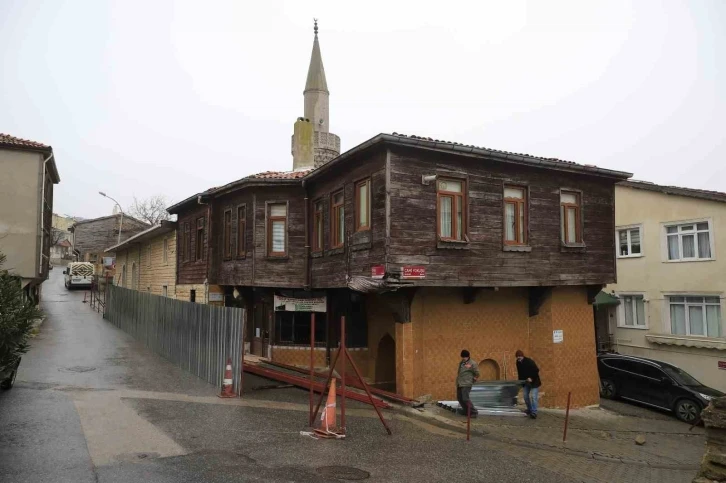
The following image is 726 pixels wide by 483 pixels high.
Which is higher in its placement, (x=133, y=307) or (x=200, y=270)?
(x=200, y=270)

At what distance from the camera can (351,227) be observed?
14.8m

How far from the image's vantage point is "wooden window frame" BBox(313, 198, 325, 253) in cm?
1680

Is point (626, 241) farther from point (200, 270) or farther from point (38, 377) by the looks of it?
point (38, 377)

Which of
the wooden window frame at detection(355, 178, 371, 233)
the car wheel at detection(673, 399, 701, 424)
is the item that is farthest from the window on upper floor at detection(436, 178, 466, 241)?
the car wheel at detection(673, 399, 701, 424)

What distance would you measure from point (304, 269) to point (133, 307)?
1140cm

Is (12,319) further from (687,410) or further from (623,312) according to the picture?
(623,312)

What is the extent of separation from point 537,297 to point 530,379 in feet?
10.1

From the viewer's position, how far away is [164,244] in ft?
92.3

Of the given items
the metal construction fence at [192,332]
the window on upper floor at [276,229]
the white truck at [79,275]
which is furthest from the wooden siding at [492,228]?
the white truck at [79,275]

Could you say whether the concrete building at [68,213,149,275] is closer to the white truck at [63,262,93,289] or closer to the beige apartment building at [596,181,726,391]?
the white truck at [63,262,93,289]

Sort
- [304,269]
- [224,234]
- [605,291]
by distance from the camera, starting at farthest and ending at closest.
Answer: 1. [605,291]
2. [224,234]
3. [304,269]

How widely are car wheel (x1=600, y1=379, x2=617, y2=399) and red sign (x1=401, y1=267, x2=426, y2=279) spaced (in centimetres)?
1108

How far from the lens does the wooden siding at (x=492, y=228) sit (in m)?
13.4

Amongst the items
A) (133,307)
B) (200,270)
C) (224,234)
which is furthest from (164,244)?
(224,234)
